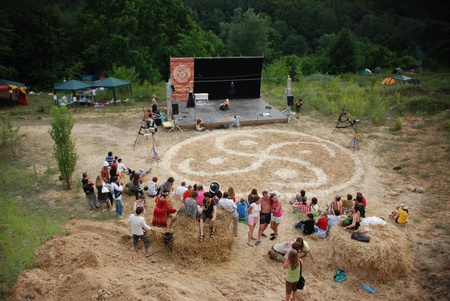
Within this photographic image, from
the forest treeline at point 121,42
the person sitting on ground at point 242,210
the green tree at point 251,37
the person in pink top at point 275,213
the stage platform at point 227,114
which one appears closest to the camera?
the person in pink top at point 275,213

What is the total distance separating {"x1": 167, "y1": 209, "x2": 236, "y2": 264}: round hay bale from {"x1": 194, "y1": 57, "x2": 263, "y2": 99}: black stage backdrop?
19.4 m

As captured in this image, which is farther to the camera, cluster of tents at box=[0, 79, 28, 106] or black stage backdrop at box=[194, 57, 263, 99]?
black stage backdrop at box=[194, 57, 263, 99]

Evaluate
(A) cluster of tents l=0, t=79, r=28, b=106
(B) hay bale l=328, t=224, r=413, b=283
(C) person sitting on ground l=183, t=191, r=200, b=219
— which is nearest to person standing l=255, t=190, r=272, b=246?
(B) hay bale l=328, t=224, r=413, b=283

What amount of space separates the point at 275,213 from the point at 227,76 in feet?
63.3

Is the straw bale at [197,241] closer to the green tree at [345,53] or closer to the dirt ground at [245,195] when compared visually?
the dirt ground at [245,195]

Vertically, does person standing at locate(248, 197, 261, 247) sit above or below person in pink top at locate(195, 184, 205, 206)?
below

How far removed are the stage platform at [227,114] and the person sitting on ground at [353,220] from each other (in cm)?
1268

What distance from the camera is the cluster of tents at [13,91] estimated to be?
27.0 m

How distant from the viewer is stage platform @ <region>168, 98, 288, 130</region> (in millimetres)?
23391

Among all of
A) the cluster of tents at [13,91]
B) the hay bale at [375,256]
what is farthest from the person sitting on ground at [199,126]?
the cluster of tents at [13,91]

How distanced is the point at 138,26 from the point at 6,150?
2356 cm

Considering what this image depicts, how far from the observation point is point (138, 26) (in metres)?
39.3

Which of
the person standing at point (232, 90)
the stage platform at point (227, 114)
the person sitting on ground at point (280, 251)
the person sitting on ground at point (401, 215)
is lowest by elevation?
the person sitting on ground at point (280, 251)

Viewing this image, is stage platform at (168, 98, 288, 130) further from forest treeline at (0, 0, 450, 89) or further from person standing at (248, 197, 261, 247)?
person standing at (248, 197, 261, 247)
